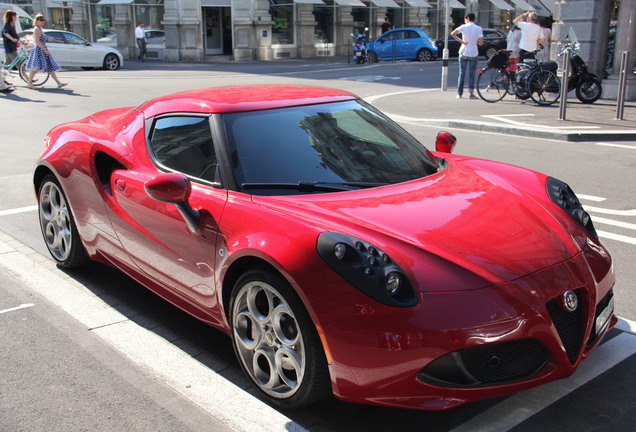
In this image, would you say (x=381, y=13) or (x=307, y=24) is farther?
(x=381, y=13)

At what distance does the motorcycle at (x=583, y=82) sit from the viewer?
14664 millimetres

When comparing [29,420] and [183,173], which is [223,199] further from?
[29,420]

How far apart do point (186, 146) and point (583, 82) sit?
13.0m

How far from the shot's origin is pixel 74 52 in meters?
26.2

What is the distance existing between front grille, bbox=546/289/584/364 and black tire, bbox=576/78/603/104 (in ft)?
42.6

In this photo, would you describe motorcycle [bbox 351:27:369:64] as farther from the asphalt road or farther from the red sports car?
the red sports car

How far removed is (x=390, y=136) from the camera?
4141 millimetres

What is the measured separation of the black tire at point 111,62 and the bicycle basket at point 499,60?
1724 centimetres

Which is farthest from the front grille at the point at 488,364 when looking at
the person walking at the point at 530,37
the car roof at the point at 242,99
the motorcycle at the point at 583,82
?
the person walking at the point at 530,37

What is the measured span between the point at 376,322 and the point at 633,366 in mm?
1617

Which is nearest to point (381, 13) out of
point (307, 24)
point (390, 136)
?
point (307, 24)

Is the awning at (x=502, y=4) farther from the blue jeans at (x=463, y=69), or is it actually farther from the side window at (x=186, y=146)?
the side window at (x=186, y=146)

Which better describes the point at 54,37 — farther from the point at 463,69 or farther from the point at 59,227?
the point at 59,227

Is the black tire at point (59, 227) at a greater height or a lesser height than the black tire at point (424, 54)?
lesser
